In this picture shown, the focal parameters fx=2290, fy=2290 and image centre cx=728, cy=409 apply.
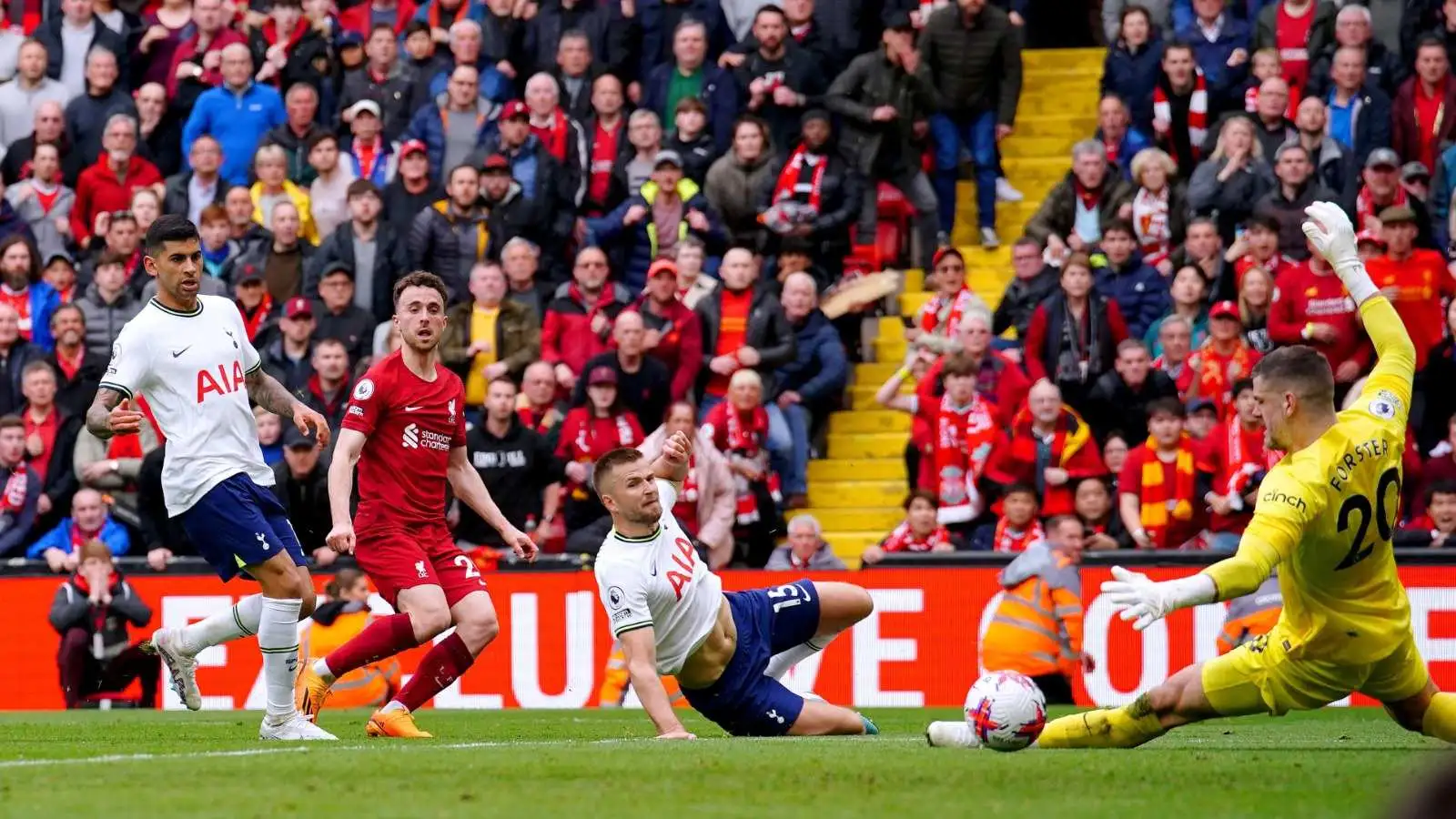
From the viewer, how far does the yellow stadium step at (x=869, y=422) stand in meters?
19.4

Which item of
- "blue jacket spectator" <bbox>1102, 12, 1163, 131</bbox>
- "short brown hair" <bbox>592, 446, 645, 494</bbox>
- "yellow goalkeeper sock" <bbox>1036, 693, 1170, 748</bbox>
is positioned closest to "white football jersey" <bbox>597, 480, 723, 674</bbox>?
"short brown hair" <bbox>592, 446, 645, 494</bbox>

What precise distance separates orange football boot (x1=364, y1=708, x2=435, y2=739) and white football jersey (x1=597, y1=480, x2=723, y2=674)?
1.42m

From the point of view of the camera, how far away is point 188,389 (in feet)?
34.6

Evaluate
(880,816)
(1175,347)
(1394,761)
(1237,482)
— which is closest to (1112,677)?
(1237,482)

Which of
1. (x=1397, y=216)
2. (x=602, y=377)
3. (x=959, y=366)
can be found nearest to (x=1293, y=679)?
(x=1397, y=216)

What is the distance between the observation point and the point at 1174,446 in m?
16.6

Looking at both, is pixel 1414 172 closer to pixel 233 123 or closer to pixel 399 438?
pixel 399 438

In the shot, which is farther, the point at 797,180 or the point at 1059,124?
the point at 1059,124

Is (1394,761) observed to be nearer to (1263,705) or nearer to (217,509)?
(1263,705)

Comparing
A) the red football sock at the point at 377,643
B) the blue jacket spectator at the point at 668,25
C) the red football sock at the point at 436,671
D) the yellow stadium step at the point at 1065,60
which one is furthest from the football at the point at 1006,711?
the yellow stadium step at the point at 1065,60

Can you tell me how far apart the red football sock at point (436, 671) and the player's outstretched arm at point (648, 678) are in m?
1.41

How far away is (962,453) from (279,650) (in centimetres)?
798

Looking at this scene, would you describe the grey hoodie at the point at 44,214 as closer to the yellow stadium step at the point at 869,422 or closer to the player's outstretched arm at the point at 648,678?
the yellow stadium step at the point at 869,422

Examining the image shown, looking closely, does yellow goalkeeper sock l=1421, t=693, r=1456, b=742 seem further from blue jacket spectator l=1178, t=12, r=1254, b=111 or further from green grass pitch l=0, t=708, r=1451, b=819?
blue jacket spectator l=1178, t=12, r=1254, b=111
